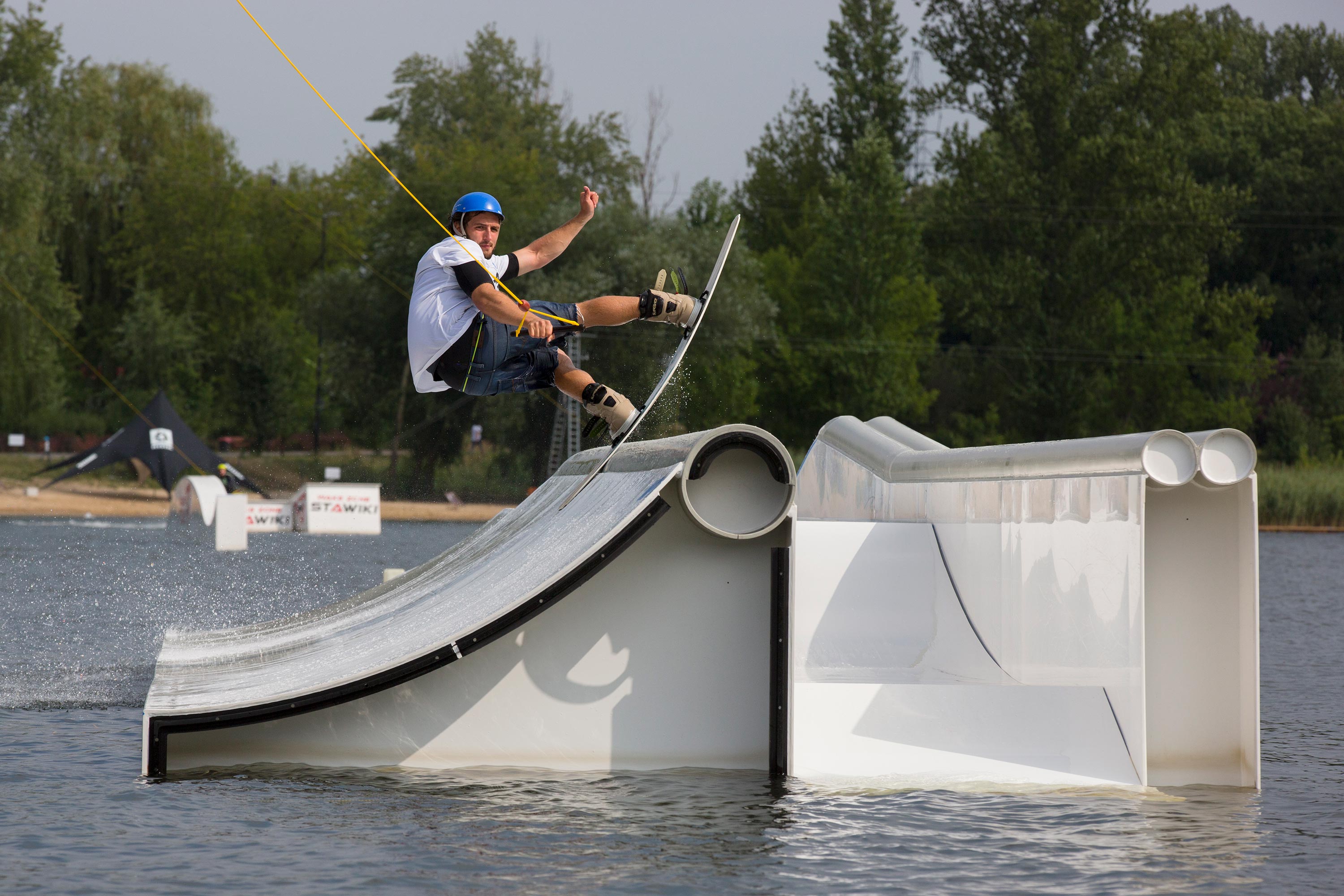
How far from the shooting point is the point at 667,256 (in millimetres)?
41500

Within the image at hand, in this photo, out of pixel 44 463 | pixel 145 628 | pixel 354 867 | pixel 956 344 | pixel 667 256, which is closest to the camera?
pixel 354 867

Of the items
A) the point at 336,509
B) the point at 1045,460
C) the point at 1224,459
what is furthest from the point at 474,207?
the point at 336,509

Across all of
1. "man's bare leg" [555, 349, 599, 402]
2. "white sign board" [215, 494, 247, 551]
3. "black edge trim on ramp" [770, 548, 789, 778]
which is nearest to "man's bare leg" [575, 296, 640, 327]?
"man's bare leg" [555, 349, 599, 402]

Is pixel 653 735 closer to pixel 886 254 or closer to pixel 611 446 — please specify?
pixel 611 446

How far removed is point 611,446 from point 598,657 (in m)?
2.08

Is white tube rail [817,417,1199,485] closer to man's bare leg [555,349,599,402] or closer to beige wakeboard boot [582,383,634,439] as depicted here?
beige wakeboard boot [582,383,634,439]

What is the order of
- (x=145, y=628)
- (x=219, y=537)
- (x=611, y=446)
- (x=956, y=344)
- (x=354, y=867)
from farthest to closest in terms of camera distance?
Result: 1. (x=956, y=344)
2. (x=219, y=537)
3. (x=145, y=628)
4. (x=611, y=446)
5. (x=354, y=867)

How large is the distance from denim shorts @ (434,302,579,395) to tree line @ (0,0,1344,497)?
32750 mm

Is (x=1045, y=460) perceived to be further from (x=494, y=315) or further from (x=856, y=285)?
(x=856, y=285)

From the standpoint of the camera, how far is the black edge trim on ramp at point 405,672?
21.2ft

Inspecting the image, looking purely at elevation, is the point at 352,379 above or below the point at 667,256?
below

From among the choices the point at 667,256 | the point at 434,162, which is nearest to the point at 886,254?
the point at 667,256

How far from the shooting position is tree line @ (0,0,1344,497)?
150 ft

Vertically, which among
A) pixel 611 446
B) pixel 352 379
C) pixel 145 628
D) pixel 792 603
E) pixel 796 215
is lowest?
pixel 145 628
